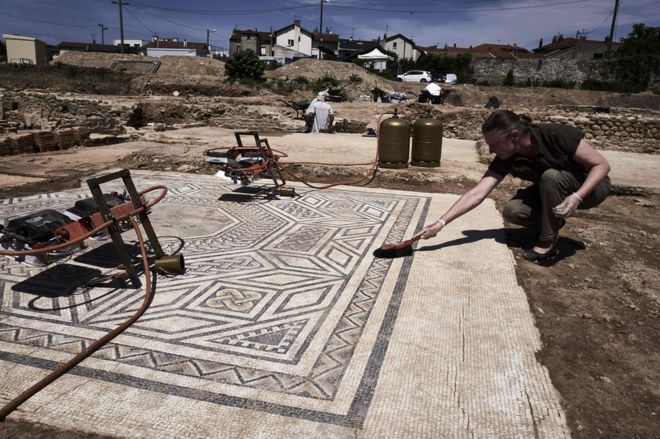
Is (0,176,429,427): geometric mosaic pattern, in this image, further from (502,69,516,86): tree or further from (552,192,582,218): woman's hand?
(502,69,516,86): tree

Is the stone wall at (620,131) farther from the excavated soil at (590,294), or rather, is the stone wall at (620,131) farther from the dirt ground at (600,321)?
the dirt ground at (600,321)

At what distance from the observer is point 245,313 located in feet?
8.23

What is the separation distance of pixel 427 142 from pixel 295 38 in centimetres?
5999

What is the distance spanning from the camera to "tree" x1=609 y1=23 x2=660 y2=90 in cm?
2589

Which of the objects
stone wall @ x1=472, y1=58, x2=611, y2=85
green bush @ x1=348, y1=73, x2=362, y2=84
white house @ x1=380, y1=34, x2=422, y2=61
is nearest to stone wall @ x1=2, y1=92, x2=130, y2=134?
green bush @ x1=348, y1=73, x2=362, y2=84

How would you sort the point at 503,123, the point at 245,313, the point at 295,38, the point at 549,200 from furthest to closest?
1. the point at 295,38
2. the point at 549,200
3. the point at 503,123
4. the point at 245,313

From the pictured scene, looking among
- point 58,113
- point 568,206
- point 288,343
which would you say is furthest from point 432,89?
point 288,343

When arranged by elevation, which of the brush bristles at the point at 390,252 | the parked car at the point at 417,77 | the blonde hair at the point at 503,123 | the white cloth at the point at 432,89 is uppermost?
the parked car at the point at 417,77

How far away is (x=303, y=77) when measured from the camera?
25.0 meters

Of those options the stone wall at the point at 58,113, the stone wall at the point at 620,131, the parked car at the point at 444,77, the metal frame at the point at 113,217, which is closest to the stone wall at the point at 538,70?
the parked car at the point at 444,77

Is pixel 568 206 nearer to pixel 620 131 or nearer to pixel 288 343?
pixel 288 343

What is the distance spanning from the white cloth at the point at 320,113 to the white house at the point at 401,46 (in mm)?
55845

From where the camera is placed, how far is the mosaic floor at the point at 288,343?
5.63ft

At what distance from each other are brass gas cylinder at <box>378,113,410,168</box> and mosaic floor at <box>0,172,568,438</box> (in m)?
3.07
